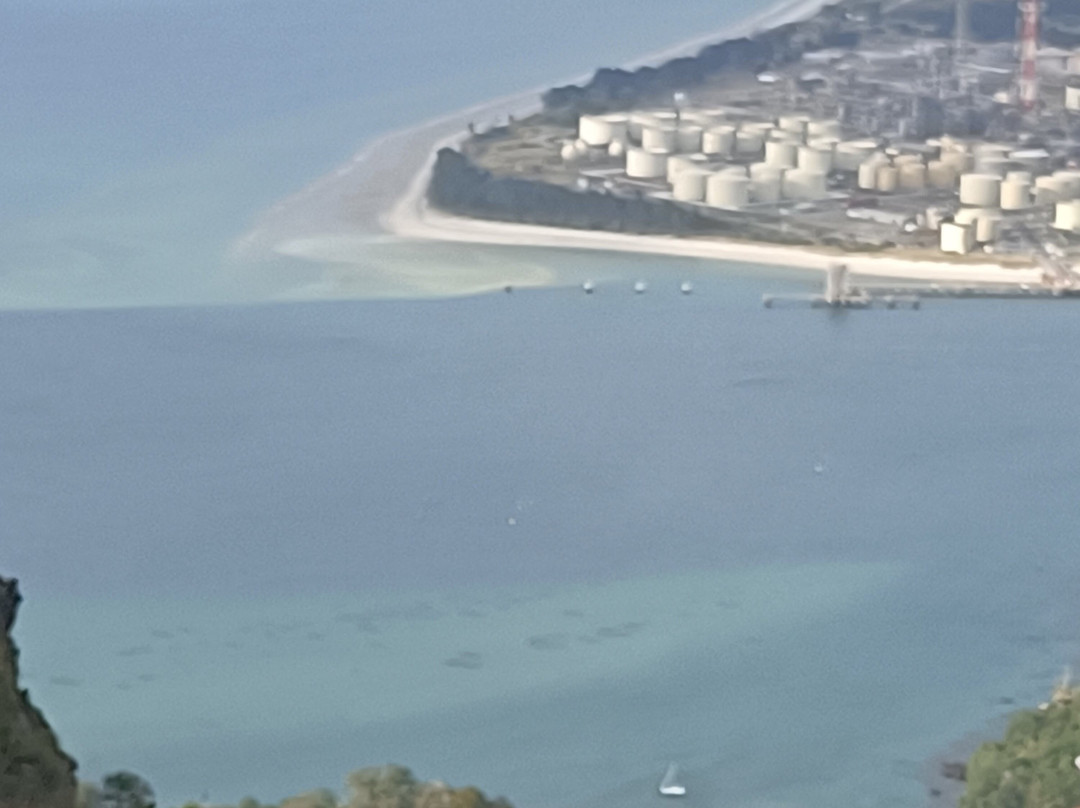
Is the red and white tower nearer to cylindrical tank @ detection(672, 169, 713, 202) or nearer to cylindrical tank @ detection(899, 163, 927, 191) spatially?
cylindrical tank @ detection(899, 163, 927, 191)

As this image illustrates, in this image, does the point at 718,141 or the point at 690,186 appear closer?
the point at 690,186

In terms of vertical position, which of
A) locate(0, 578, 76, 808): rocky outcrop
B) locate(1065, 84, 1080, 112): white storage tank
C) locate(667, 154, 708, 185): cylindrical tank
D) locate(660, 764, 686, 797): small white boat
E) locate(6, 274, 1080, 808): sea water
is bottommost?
locate(6, 274, 1080, 808): sea water

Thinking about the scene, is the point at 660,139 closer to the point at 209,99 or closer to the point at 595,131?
the point at 595,131

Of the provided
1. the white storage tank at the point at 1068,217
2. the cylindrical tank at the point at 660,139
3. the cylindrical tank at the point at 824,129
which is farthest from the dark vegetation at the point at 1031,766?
the cylindrical tank at the point at 824,129

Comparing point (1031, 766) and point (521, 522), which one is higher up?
point (1031, 766)

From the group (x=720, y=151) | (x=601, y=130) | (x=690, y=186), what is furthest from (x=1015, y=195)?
(x=601, y=130)

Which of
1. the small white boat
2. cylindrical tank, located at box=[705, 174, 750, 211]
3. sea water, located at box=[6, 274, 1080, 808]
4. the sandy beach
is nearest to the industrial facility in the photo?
cylindrical tank, located at box=[705, 174, 750, 211]

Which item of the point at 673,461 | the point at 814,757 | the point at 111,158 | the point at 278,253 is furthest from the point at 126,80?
the point at 814,757
